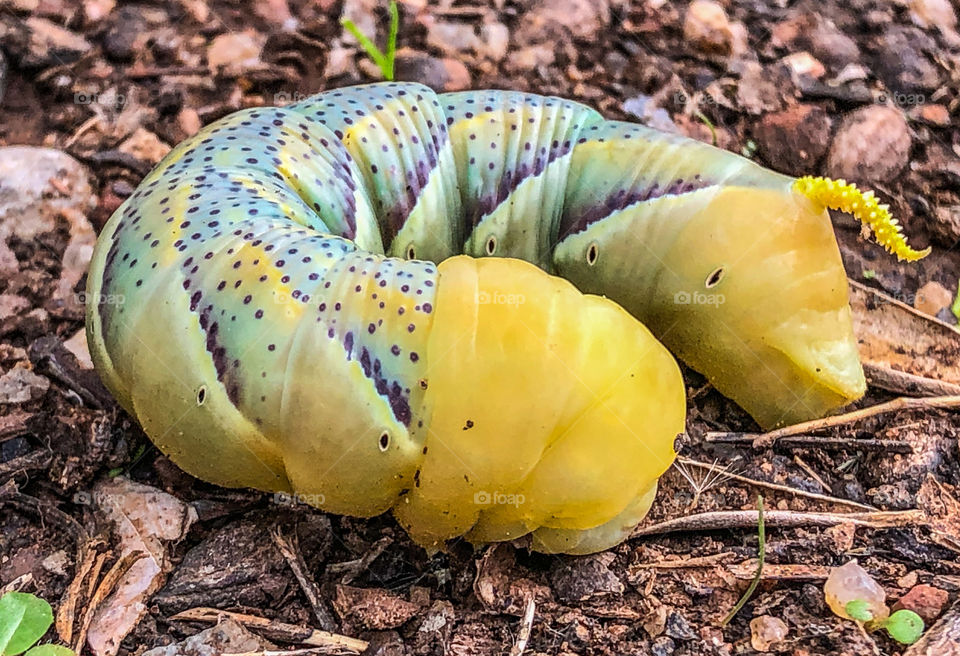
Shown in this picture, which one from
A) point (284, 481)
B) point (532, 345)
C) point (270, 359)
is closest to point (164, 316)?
point (270, 359)

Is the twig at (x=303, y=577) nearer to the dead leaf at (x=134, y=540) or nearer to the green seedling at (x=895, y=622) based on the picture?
the dead leaf at (x=134, y=540)

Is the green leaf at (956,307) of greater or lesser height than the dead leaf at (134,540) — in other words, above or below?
above

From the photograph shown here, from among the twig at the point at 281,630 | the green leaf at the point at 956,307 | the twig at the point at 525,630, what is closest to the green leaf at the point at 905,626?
the twig at the point at 525,630

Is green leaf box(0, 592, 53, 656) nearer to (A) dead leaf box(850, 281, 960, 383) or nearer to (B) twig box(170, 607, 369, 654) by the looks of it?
(B) twig box(170, 607, 369, 654)

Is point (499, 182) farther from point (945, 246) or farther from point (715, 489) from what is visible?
point (945, 246)

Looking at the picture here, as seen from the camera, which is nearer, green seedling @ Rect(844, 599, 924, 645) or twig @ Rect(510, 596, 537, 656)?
green seedling @ Rect(844, 599, 924, 645)

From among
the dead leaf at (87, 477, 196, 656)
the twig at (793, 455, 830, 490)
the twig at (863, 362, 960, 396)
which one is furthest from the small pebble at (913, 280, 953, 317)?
the dead leaf at (87, 477, 196, 656)

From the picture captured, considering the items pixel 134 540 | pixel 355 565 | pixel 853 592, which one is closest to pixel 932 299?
pixel 853 592

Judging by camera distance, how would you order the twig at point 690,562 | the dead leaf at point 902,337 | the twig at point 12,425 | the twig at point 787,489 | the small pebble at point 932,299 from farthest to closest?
the small pebble at point 932,299
the dead leaf at point 902,337
the twig at point 12,425
the twig at point 787,489
the twig at point 690,562
